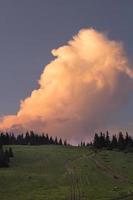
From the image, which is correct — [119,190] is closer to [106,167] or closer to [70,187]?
[70,187]

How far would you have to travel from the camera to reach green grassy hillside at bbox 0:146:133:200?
267ft

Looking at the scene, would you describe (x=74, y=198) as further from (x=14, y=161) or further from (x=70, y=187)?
(x=14, y=161)

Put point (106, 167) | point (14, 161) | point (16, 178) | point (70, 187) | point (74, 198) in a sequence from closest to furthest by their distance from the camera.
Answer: point (74, 198), point (70, 187), point (16, 178), point (106, 167), point (14, 161)

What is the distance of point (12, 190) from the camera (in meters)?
90.7

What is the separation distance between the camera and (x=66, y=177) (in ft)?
343

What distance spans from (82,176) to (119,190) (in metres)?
21.1

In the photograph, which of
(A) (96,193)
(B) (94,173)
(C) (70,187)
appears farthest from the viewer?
(B) (94,173)

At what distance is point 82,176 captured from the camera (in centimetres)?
10569

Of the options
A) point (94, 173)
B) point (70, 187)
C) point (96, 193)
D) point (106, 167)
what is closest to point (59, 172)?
point (94, 173)

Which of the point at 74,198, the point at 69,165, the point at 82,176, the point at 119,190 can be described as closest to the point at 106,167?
the point at 69,165

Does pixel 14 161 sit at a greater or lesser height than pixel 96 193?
greater

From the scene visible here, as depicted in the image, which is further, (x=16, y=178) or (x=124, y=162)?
(x=124, y=162)

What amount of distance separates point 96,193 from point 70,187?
9.25m

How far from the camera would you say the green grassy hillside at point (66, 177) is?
267 feet
